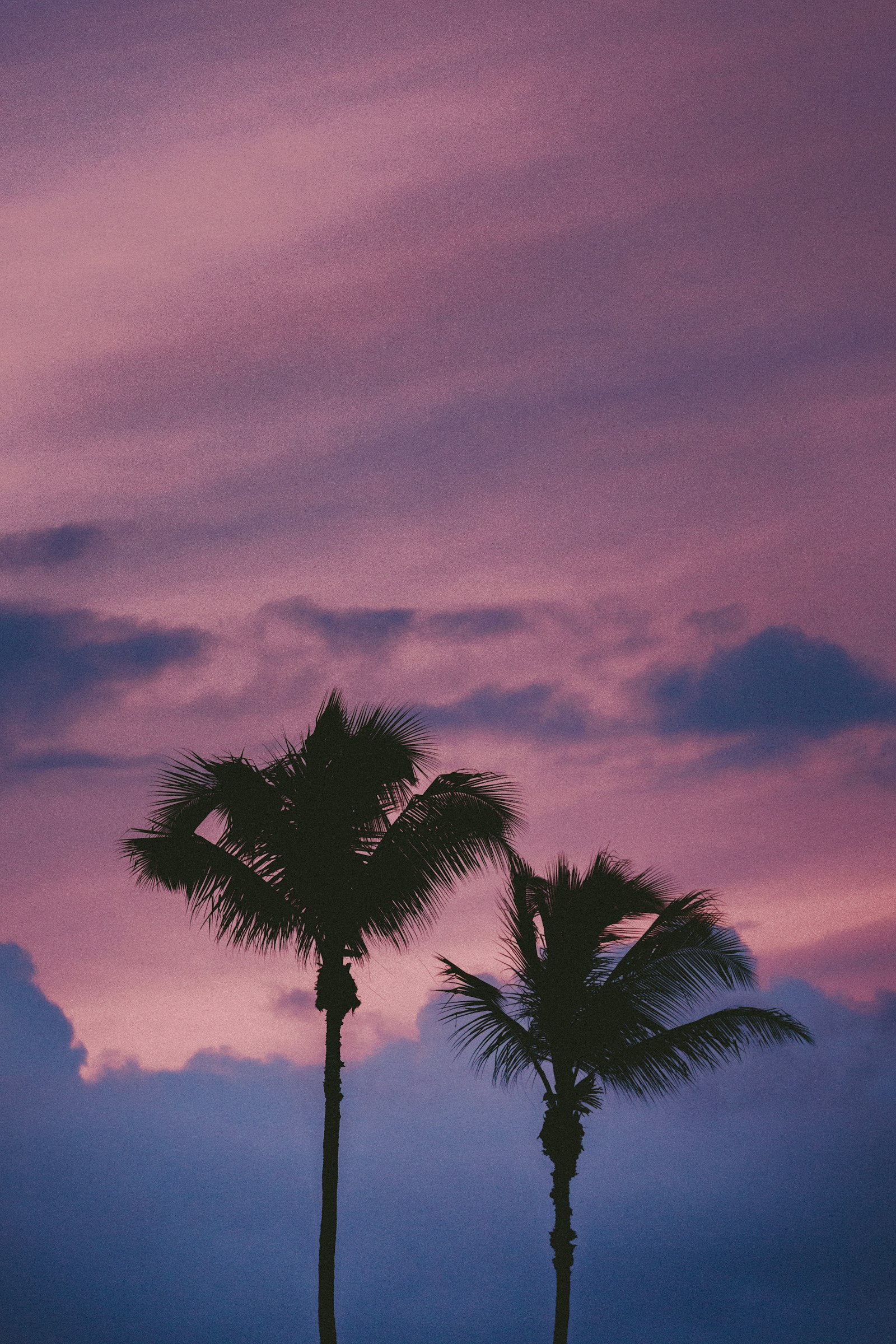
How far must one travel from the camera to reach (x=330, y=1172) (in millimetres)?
20219

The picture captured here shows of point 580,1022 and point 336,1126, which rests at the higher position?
point 580,1022

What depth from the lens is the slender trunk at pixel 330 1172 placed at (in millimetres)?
19859

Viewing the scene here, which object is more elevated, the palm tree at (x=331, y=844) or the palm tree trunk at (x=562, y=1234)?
the palm tree at (x=331, y=844)

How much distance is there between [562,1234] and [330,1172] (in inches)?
185

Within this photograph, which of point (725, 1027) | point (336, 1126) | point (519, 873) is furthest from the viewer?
point (519, 873)

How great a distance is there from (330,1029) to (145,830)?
4.20 m

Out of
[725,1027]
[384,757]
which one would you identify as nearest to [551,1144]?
[725,1027]

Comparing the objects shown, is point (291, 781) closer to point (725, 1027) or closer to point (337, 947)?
point (337, 947)

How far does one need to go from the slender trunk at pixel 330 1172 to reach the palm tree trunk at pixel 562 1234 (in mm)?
4046

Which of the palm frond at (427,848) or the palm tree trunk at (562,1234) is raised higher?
the palm frond at (427,848)

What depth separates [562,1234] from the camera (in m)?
22.5

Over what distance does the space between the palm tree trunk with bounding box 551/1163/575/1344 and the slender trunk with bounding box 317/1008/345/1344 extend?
4.05 m

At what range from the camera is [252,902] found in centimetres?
2075

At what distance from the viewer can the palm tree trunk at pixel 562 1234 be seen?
869 inches
